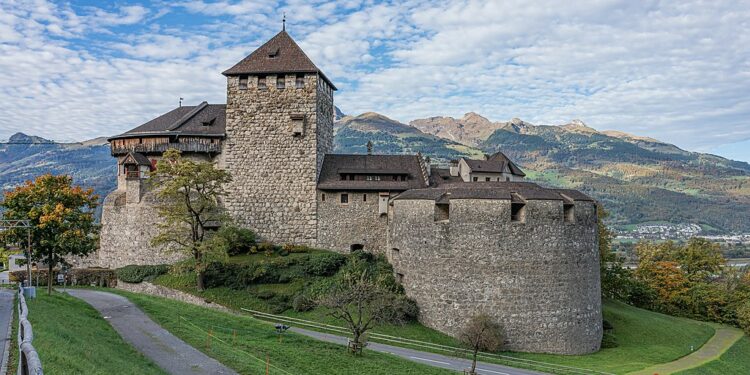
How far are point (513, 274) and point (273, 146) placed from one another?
68.7 feet

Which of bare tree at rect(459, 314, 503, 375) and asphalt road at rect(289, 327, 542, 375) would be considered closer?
asphalt road at rect(289, 327, 542, 375)

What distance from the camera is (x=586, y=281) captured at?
3469cm

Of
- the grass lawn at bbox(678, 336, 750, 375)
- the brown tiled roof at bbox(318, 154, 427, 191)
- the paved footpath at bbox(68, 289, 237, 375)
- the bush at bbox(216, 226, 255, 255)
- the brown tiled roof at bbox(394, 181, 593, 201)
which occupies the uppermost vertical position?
the brown tiled roof at bbox(318, 154, 427, 191)

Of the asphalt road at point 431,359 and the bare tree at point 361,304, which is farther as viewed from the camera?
the bare tree at point 361,304

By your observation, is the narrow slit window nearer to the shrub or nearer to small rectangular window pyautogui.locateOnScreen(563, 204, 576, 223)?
small rectangular window pyautogui.locateOnScreen(563, 204, 576, 223)

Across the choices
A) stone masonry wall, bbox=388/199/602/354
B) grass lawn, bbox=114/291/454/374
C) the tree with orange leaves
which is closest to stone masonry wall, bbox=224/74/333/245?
the tree with orange leaves

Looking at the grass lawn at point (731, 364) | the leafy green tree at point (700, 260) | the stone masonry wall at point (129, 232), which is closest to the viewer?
the grass lawn at point (731, 364)

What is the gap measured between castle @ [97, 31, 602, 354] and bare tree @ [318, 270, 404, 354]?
271 centimetres

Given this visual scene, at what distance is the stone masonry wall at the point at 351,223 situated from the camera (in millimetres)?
41781

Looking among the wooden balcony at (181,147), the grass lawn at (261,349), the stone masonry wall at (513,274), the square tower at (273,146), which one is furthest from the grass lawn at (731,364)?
the wooden balcony at (181,147)

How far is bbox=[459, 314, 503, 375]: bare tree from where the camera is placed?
31.3 meters

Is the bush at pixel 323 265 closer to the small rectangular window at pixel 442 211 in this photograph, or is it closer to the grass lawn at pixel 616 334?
the grass lawn at pixel 616 334

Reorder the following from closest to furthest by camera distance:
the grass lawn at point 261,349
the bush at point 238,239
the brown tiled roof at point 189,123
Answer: the grass lawn at point 261,349 < the bush at point 238,239 < the brown tiled roof at point 189,123

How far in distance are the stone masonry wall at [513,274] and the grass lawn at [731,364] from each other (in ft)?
21.0
